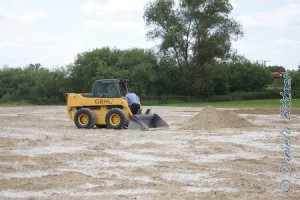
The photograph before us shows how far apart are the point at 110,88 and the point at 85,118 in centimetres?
164

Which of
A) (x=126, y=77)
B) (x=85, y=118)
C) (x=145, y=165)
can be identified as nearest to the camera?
(x=145, y=165)

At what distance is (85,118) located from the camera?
20531 mm

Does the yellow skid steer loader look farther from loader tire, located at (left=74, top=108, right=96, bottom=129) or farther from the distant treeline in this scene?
the distant treeline

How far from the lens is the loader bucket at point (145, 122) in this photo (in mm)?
19062

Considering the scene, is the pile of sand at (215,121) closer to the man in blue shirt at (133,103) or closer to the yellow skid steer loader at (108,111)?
the yellow skid steer loader at (108,111)

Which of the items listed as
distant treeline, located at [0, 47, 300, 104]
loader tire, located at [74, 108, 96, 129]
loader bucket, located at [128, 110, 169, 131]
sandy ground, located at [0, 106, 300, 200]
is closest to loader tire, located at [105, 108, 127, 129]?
loader bucket, located at [128, 110, 169, 131]

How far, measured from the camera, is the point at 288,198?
25.6ft

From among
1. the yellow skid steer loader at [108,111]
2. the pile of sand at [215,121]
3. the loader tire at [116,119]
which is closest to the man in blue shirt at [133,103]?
the yellow skid steer loader at [108,111]

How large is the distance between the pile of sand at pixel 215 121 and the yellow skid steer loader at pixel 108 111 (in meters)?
1.23

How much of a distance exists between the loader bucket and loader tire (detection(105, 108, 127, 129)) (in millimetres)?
327

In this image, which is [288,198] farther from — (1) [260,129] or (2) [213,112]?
(2) [213,112]

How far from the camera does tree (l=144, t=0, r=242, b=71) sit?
187 ft

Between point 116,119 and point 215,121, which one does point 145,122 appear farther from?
point 215,121

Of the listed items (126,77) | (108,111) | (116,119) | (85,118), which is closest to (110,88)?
(108,111)
